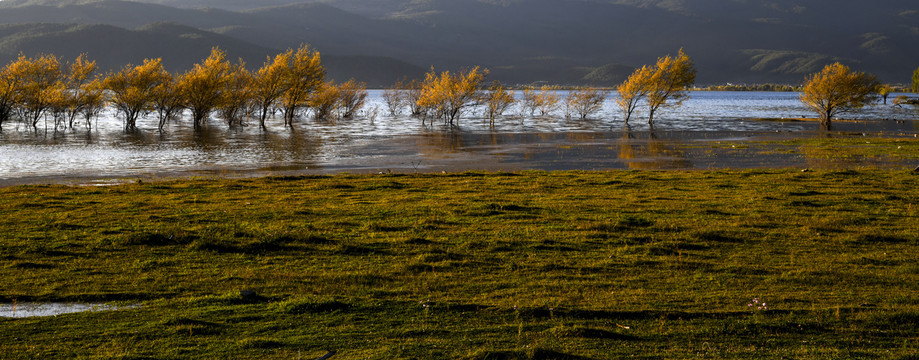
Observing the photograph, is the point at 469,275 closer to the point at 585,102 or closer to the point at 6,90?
the point at 6,90

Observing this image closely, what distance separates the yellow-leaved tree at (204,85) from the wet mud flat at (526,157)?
25660 mm

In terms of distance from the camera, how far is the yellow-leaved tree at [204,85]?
264ft

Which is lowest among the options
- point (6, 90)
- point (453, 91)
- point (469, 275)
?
point (469, 275)

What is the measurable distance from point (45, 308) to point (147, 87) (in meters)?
75.3

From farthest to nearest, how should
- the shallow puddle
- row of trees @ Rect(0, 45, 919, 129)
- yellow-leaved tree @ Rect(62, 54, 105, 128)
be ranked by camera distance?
yellow-leaved tree @ Rect(62, 54, 105, 128), row of trees @ Rect(0, 45, 919, 129), the shallow puddle

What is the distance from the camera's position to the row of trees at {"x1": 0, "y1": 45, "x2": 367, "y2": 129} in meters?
72.7

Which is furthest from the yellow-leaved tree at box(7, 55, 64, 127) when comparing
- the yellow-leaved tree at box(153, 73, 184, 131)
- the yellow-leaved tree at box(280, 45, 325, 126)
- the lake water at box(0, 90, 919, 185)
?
the yellow-leaved tree at box(280, 45, 325, 126)

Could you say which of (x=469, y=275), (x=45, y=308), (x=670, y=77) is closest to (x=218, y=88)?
(x=670, y=77)

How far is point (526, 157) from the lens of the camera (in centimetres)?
4731

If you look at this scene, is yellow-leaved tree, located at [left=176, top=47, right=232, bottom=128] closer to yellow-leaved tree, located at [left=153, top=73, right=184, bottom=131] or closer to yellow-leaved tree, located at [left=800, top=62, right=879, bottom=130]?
yellow-leaved tree, located at [left=153, top=73, right=184, bottom=131]

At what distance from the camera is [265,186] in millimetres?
28469

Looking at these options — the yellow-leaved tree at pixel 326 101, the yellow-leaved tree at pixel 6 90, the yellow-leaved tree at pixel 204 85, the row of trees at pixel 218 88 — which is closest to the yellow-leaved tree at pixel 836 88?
the row of trees at pixel 218 88

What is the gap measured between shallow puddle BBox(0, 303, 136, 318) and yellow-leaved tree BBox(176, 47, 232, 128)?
73.8 metres

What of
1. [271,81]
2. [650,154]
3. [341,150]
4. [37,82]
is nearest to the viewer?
[650,154]
